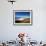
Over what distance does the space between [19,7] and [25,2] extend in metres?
0.31

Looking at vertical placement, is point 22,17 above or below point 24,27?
above

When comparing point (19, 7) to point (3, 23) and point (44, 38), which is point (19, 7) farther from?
point (44, 38)

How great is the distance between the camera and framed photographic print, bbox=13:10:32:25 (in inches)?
210

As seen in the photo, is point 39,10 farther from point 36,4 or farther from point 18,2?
point 18,2

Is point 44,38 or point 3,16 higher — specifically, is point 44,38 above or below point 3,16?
below

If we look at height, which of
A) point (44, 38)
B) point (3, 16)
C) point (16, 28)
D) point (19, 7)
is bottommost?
point (44, 38)

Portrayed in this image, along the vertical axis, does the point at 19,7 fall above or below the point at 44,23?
above

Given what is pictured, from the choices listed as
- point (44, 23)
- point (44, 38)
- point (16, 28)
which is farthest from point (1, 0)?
point (44, 38)

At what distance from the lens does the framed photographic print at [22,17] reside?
533cm

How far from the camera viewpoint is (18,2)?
537 centimetres

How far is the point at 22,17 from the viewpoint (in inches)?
211

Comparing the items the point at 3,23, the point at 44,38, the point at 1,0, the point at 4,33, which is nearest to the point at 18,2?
the point at 1,0

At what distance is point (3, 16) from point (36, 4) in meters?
1.38

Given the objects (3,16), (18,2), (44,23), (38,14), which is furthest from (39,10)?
(3,16)
